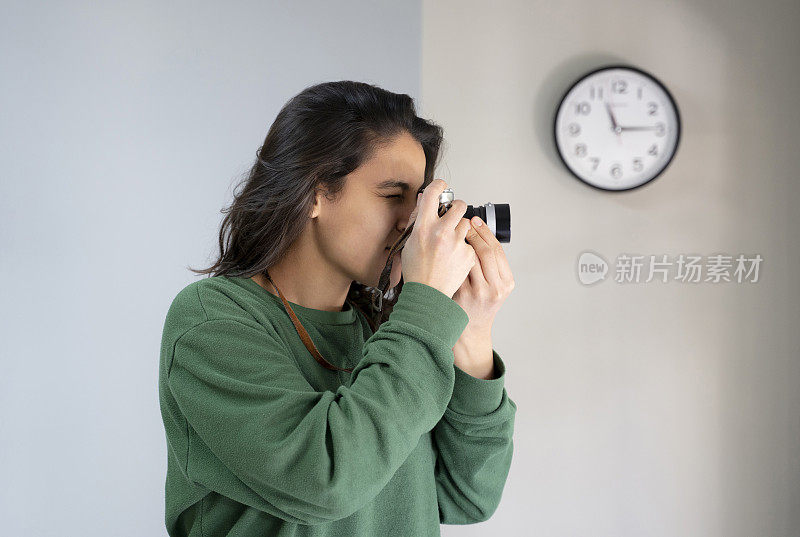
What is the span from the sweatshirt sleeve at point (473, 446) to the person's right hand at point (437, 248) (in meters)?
0.17

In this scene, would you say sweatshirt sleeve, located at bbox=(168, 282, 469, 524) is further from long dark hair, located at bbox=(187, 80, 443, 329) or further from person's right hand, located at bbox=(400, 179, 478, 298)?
long dark hair, located at bbox=(187, 80, 443, 329)

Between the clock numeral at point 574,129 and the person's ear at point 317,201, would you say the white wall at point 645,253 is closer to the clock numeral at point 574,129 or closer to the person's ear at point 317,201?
the clock numeral at point 574,129

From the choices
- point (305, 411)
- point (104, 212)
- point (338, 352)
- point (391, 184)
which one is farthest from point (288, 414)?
point (104, 212)

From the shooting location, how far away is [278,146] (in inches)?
36.7

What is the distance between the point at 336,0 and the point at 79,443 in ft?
4.34

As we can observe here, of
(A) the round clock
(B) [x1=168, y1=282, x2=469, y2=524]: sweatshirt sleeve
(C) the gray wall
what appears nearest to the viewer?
(B) [x1=168, y1=282, x2=469, y2=524]: sweatshirt sleeve

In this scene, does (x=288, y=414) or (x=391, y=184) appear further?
(x=391, y=184)

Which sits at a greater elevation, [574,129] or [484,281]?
[574,129]

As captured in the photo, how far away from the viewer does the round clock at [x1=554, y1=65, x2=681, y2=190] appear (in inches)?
70.3

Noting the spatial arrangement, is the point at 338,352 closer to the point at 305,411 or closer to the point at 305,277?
the point at 305,277

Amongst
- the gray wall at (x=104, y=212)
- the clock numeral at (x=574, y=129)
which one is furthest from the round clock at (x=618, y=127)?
the gray wall at (x=104, y=212)

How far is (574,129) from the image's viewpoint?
182 cm

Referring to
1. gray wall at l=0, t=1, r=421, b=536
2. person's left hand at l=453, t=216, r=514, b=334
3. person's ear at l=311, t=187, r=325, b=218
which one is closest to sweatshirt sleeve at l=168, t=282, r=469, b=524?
person's left hand at l=453, t=216, r=514, b=334

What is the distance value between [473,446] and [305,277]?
1.05 ft
